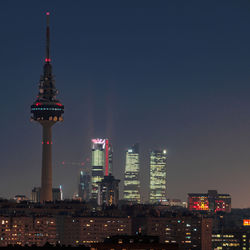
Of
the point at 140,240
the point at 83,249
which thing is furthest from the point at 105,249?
the point at 83,249

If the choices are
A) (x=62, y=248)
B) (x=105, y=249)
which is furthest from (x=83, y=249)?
(x=105, y=249)

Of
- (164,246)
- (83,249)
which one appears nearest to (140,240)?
(164,246)

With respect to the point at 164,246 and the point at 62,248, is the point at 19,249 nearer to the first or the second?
the point at 62,248

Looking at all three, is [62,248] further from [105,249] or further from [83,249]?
[105,249]

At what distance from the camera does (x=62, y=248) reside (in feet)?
610

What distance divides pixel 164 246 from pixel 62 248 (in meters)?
33.4

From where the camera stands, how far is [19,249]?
595 feet

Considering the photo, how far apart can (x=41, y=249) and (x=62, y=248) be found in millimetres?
4487

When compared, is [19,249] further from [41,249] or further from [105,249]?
[105,249]

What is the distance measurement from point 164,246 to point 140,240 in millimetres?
3207

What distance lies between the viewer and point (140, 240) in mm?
156875

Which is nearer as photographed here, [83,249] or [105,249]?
[105,249]

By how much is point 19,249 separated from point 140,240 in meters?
30.5

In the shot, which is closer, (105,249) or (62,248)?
(105,249)
